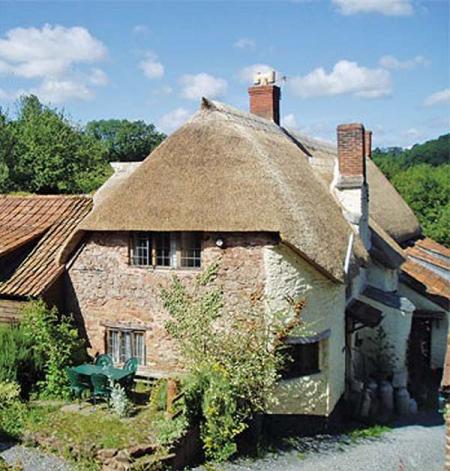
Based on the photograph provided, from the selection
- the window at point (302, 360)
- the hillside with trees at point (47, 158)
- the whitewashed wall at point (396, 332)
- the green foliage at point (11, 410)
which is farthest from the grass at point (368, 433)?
the hillside with trees at point (47, 158)

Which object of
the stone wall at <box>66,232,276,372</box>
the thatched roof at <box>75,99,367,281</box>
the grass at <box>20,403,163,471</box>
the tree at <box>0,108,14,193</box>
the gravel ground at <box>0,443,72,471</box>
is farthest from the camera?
the tree at <box>0,108,14,193</box>

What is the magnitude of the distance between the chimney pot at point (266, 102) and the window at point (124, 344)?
11.4 metres

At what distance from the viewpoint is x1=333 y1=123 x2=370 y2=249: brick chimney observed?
18.0 m

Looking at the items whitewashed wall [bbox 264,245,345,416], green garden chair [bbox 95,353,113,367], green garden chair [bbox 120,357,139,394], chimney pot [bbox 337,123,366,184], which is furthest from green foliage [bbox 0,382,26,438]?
chimney pot [bbox 337,123,366,184]

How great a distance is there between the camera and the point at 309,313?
564 inches

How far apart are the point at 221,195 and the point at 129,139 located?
57.5m

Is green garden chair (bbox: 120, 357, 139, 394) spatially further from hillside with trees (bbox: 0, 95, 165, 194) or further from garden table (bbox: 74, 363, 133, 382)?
hillside with trees (bbox: 0, 95, 165, 194)

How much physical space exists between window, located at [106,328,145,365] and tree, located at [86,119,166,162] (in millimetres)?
49458

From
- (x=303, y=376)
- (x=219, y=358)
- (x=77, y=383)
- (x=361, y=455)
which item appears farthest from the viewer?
(x=303, y=376)

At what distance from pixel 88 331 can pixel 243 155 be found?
644 centimetres

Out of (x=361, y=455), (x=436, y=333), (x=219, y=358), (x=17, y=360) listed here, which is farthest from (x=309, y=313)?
(x=436, y=333)

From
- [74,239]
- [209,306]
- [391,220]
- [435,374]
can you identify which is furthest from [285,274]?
[391,220]

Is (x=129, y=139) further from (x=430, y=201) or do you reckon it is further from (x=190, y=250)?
(x=190, y=250)

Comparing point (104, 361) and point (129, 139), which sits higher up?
point (129, 139)
